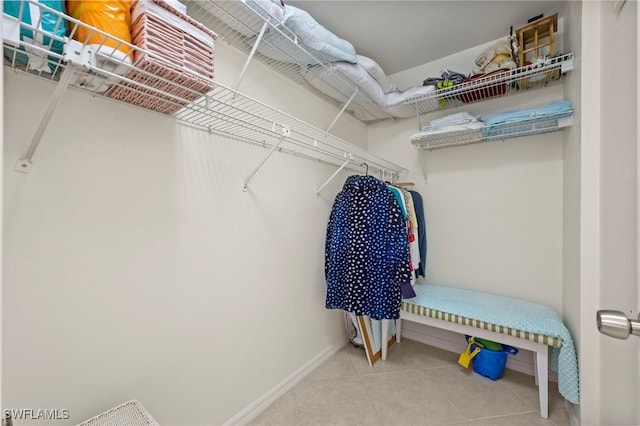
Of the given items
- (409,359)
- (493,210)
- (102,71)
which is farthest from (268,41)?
(409,359)

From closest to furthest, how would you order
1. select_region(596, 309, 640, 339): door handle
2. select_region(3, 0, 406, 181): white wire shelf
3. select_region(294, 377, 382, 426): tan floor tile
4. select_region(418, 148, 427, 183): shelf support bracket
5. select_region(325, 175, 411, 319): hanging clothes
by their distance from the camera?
select_region(596, 309, 640, 339): door handle, select_region(3, 0, 406, 181): white wire shelf, select_region(294, 377, 382, 426): tan floor tile, select_region(325, 175, 411, 319): hanging clothes, select_region(418, 148, 427, 183): shelf support bracket

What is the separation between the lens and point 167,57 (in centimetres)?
86

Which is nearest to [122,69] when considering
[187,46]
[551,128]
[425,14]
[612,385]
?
[187,46]

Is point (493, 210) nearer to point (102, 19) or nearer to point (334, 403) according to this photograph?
point (334, 403)

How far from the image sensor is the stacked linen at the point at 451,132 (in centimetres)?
192

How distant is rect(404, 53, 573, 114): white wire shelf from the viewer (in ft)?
5.24

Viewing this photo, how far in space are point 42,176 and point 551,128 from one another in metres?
2.54

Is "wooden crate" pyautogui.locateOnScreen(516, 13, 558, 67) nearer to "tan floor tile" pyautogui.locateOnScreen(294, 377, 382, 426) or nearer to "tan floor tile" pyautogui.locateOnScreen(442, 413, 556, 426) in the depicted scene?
"tan floor tile" pyautogui.locateOnScreen(442, 413, 556, 426)

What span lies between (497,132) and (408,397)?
1.85m

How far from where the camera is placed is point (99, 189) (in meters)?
1.03

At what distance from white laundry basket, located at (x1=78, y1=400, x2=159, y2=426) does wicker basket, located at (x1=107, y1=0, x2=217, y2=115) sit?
113 cm

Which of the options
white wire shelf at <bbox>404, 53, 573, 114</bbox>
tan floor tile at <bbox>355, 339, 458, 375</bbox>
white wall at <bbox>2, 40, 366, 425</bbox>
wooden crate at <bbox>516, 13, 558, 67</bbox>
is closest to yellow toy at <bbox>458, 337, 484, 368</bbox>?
tan floor tile at <bbox>355, 339, 458, 375</bbox>

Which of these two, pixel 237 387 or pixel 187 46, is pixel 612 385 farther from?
pixel 187 46

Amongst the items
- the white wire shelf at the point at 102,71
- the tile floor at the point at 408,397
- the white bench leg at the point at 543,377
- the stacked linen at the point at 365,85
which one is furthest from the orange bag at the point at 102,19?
the white bench leg at the point at 543,377
